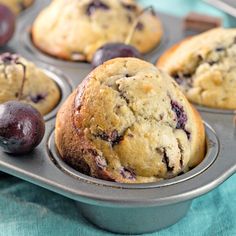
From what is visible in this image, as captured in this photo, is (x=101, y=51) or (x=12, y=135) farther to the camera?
(x=101, y=51)

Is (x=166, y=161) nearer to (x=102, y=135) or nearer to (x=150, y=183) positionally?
(x=150, y=183)

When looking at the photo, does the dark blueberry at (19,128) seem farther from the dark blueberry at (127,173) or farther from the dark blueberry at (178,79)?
the dark blueberry at (178,79)

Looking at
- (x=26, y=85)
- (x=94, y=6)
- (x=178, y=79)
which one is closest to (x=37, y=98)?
(x=26, y=85)

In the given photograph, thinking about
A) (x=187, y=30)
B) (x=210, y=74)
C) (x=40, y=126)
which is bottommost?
(x=187, y=30)

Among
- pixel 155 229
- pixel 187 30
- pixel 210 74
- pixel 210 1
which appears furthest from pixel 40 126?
pixel 187 30

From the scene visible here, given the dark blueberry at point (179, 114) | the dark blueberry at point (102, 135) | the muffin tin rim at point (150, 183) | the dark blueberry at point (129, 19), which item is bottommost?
the dark blueberry at point (129, 19)

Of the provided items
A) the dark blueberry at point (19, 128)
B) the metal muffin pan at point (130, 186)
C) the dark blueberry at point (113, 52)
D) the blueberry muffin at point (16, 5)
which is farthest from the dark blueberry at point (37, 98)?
the blueberry muffin at point (16, 5)

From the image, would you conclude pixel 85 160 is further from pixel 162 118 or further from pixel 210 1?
pixel 210 1
